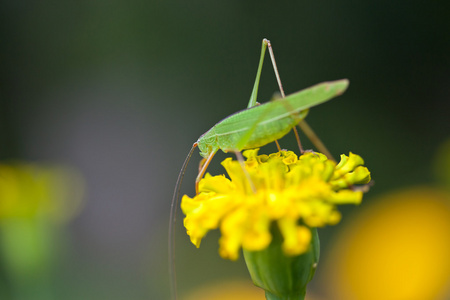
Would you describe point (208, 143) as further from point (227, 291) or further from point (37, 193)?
point (227, 291)

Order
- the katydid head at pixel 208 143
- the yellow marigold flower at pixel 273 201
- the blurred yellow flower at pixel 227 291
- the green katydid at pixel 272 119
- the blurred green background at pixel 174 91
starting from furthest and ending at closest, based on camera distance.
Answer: the blurred green background at pixel 174 91 → the blurred yellow flower at pixel 227 291 → the katydid head at pixel 208 143 → the green katydid at pixel 272 119 → the yellow marigold flower at pixel 273 201

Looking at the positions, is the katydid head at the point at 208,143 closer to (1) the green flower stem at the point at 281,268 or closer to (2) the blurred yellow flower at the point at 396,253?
(1) the green flower stem at the point at 281,268

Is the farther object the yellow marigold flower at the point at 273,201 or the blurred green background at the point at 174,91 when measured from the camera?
the blurred green background at the point at 174,91

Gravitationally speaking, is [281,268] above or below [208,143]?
below

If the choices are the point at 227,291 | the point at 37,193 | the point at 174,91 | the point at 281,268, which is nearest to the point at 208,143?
the point at 281,268

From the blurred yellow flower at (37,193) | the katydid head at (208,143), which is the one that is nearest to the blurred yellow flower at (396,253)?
the katydid head at (208,143)

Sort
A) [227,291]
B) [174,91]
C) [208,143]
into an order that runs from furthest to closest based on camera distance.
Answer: [174,91] → [227,291] → [208,143]

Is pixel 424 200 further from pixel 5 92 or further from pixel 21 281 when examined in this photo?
pixel 5 92
